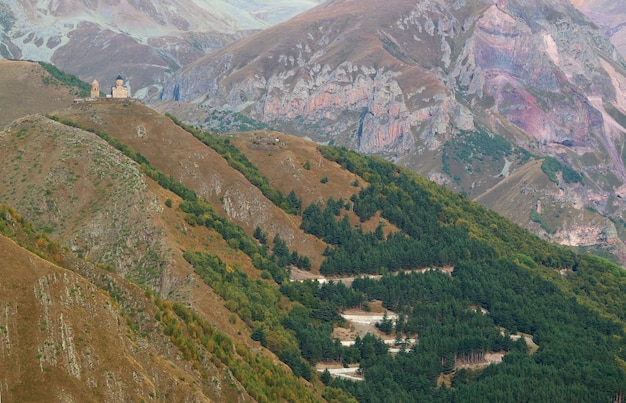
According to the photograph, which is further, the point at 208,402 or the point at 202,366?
the point at 202,366

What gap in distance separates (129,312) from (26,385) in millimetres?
33148

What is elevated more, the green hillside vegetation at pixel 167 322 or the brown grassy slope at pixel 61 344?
the brown grassy slope at pixel 61 344

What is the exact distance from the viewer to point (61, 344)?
12069cm

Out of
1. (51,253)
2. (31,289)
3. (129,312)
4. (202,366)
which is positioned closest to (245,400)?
(202,366)

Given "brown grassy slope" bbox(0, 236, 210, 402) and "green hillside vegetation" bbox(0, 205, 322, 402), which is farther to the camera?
"green hillside vegetation" bbox(0, 205, 322, 402)

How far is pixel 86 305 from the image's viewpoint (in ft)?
425

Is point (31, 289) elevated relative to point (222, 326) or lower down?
elevated

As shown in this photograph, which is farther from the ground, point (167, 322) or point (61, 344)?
point (61, 344)

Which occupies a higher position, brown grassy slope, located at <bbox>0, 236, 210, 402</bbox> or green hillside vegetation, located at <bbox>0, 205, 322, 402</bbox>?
brown grassy slope, located at <bbox>0, 236, 210, 402</bbox>

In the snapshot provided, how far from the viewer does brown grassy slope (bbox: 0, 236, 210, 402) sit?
4604 inches

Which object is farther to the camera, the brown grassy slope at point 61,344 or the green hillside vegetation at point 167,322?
the green hillside vegetation at point 167,322

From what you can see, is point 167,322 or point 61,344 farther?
point 167,322

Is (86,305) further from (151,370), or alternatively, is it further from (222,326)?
(222,326)

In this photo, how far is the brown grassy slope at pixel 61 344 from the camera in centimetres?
11694
